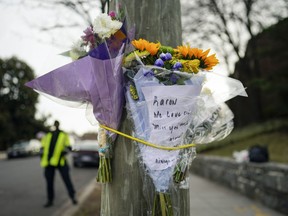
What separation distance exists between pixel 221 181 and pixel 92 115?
28.9 ft

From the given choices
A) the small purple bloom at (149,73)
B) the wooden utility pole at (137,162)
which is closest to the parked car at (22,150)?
the wooden utility pole at (137,162)

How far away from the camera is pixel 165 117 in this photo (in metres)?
2.21

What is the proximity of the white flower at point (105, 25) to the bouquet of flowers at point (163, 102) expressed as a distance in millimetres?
155

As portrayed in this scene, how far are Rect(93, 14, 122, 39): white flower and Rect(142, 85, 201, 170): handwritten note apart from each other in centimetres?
39

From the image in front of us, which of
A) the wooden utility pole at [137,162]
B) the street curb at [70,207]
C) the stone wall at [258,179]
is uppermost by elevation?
the wooden utility pole at [137,162]

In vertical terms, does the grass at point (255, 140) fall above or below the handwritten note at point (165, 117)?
above

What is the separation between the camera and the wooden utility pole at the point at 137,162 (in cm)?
227

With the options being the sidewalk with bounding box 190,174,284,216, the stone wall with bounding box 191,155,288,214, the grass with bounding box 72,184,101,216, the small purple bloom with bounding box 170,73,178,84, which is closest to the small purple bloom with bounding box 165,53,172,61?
the small purple bloom with bounding box 170,73,178,84

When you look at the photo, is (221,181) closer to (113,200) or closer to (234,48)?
(113,200)

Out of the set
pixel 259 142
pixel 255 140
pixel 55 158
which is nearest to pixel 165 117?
pixel 55 158

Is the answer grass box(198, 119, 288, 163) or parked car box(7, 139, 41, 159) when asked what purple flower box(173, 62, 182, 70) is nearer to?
grass box(198, 119, 288, 163)

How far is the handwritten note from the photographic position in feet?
7.18

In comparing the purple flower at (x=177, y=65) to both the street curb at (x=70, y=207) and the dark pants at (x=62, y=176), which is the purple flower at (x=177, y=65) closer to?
the street curb at (x=70, y=207)

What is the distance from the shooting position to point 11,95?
4056 cm
